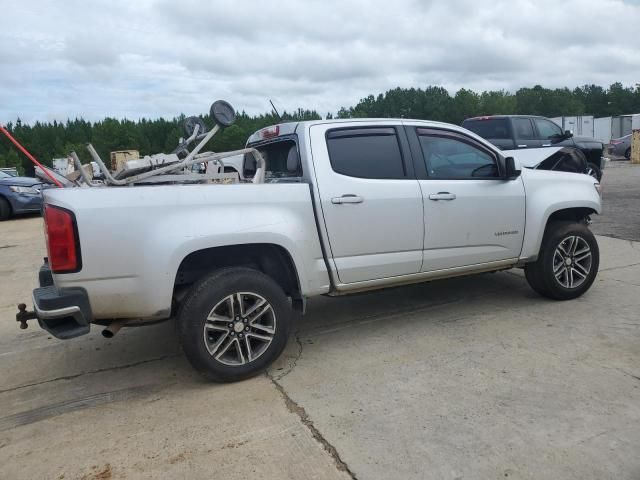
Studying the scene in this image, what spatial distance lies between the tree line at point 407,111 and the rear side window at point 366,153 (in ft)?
225

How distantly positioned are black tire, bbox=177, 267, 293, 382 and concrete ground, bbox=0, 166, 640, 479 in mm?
155

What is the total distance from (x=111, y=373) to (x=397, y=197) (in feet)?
8.49

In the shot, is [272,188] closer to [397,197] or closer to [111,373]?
[397,197]

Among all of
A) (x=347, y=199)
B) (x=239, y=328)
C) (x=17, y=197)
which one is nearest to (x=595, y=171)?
(x=347, y=199)

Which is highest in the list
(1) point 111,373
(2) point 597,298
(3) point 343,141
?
(3) point 343,141

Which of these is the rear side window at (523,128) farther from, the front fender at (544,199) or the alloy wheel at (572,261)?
the alloy wheel at (572,261)

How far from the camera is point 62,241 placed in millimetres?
3045

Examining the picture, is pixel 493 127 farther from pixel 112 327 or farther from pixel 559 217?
pixel 112 327

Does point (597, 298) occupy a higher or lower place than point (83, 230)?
lower

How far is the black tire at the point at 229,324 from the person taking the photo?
11.0ft

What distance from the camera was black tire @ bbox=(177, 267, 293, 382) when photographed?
336 centimetres

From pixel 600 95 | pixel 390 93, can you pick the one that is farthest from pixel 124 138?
pixel 600 95

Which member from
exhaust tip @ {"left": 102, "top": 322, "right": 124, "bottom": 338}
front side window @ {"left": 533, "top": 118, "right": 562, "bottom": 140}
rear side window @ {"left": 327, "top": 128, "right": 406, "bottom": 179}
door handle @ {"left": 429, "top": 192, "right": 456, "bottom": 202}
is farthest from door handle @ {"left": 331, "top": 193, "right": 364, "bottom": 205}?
front side window @ {"left": 533, "top": 118, "right": 562, "bottom": 140}

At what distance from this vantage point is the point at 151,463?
2705 millimetres
